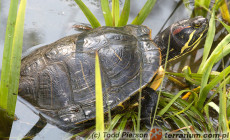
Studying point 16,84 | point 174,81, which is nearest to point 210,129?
point 174,81

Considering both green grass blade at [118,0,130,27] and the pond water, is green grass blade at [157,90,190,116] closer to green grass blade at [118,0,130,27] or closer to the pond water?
the pond water

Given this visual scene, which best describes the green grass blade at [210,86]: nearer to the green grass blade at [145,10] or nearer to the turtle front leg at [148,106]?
the turtle front leg at [148,106]

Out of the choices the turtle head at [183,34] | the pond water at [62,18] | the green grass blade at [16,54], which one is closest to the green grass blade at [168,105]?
the turtle head at [183,34]

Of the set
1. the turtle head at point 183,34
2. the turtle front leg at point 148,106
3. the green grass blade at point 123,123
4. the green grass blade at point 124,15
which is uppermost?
the green grass blade at point 124,15

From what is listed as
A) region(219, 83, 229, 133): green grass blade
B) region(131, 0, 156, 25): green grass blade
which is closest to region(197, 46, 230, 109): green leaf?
region(219, 83, 229, 133): green grass blade

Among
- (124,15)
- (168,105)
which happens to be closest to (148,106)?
(168,105)

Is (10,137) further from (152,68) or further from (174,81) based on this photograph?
(174,81)
